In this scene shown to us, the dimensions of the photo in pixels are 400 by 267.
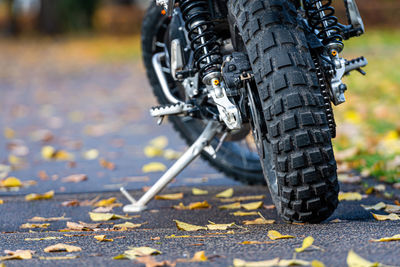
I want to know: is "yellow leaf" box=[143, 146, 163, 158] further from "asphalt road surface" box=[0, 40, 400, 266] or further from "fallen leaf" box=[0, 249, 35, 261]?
"fallen leaf" box=[0, 249, 35, 261]

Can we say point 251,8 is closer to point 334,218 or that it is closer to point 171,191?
point 334,218

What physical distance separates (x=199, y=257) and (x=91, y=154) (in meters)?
3.74

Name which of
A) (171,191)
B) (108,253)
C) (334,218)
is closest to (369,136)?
(171,191)

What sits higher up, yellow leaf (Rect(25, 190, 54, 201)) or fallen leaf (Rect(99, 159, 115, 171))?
fallen leaf (Rect(99, 159, 115, 171))

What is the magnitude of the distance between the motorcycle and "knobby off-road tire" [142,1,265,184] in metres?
0.63

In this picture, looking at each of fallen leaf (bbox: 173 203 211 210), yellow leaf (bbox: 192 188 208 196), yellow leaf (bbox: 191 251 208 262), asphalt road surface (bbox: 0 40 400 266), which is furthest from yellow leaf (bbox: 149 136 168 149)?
yellow leaf (bbox: 191 251 208 262)

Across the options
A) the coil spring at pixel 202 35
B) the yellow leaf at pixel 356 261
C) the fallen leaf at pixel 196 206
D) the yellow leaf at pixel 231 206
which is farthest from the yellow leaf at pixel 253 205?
the yellow leaf at pixel 356 261

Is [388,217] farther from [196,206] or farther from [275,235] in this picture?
[196,206]

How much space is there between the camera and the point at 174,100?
3.80 metres

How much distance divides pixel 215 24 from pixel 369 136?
3.06 metres

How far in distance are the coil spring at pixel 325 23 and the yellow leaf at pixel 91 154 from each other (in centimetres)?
324

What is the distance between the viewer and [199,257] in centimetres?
242

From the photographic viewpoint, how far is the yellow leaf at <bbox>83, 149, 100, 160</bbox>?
588 centimetres

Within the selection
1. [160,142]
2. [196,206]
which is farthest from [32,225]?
[160,142]
